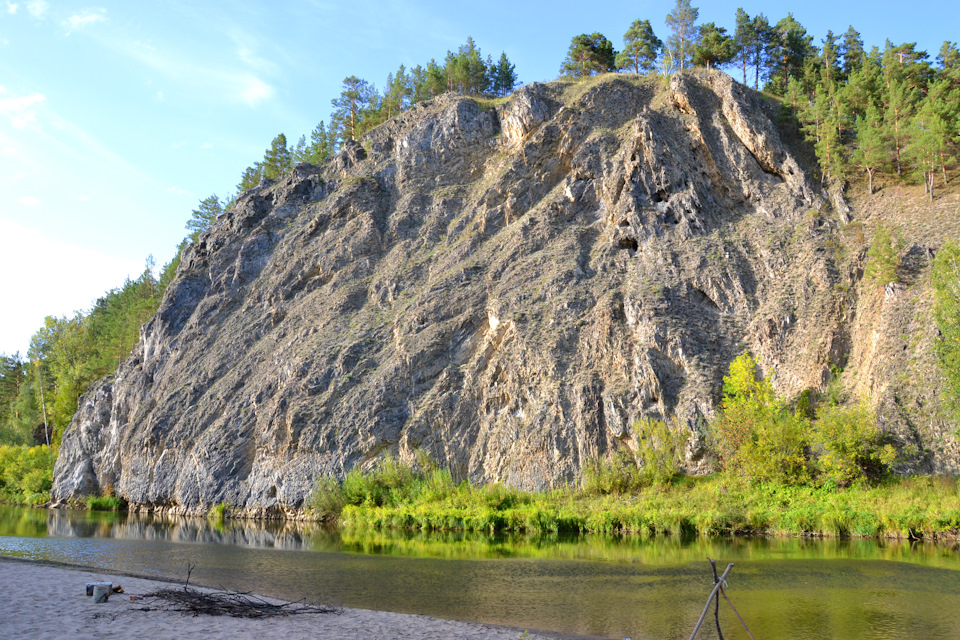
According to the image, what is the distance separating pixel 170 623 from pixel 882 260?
1822 inches

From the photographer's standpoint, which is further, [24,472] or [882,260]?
[24,472]

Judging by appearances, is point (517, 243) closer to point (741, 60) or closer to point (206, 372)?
point (206, 372)

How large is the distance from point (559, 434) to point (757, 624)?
90.1 ft

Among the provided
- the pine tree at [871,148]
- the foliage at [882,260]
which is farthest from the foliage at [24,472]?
the pine tree at [871,148]

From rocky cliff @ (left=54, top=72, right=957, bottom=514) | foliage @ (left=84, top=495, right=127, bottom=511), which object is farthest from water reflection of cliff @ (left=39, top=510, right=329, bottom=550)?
foliage @ (left=84, top=495, right=127, bottom=511)

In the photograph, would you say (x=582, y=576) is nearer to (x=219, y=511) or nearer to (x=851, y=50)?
(x=219, y=511)

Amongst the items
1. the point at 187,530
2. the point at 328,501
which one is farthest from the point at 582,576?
the point at 187,530

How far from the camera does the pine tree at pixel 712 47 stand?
2707 inches

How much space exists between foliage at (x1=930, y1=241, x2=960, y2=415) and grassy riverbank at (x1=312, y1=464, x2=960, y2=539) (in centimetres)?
554

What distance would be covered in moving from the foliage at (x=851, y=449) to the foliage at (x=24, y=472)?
2779 inches

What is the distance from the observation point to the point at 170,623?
541 inches

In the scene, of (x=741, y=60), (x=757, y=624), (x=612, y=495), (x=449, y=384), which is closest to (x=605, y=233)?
(x=449, y=384)

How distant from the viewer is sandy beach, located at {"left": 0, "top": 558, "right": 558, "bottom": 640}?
504 inches

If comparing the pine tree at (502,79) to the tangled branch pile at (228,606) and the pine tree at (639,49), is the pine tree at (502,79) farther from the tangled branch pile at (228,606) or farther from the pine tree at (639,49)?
the tangled branch pile at (228,606)
